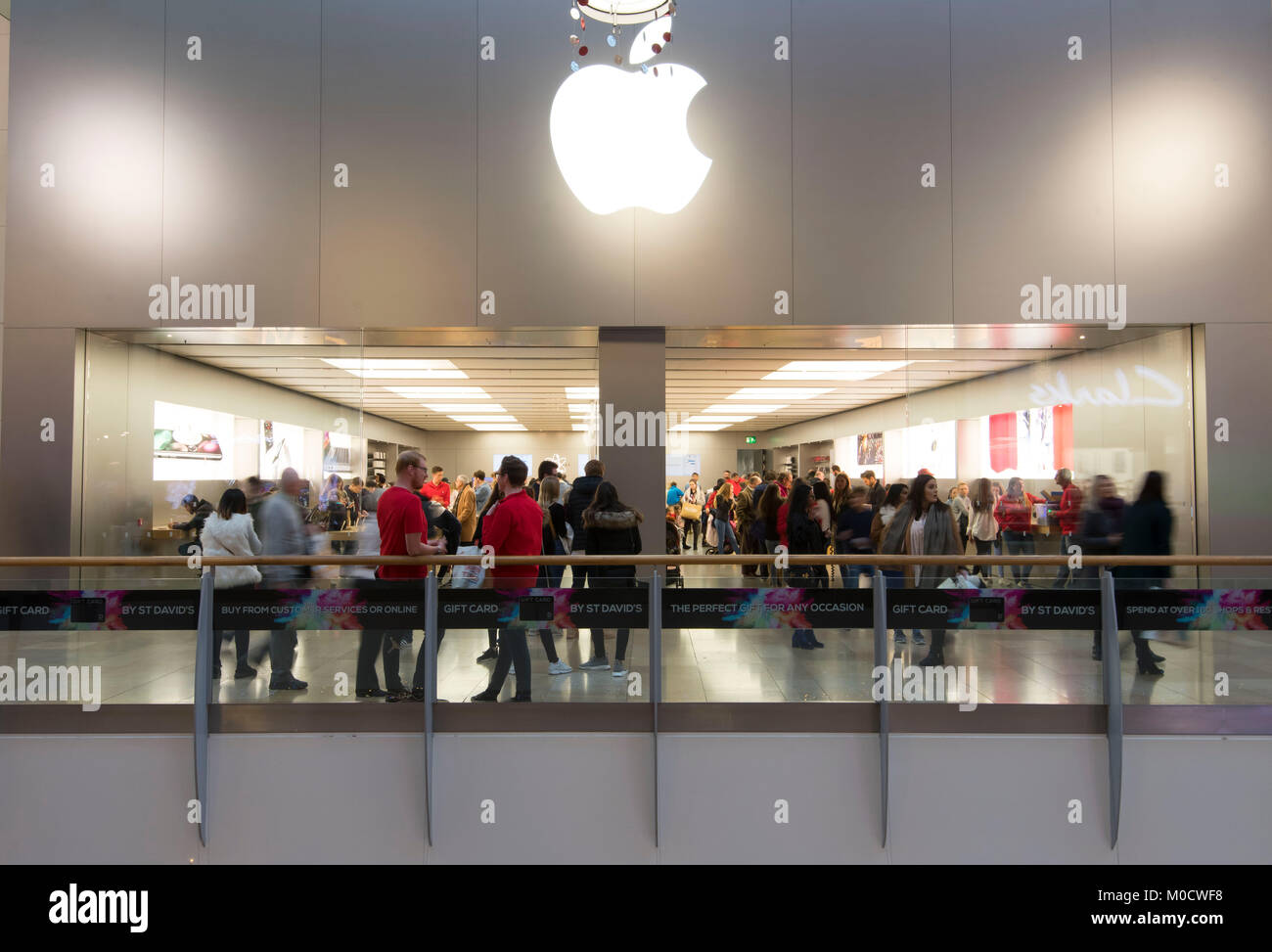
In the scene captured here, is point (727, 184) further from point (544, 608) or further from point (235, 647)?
point (235, 647)

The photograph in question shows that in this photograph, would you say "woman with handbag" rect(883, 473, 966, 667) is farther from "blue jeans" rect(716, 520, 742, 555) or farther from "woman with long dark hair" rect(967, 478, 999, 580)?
"blue jeans" rect(716, 520, 742, 555)

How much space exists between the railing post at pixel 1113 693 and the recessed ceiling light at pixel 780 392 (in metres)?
6.65

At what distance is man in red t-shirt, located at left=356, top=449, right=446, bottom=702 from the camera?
5180mm

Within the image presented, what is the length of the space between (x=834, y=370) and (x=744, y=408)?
188 inches

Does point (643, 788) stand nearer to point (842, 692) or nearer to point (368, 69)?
point (842, 692)

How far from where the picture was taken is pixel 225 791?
5.13 meters

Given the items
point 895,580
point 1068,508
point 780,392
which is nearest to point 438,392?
point 780,392

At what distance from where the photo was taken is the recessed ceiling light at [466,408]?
46.6 feet

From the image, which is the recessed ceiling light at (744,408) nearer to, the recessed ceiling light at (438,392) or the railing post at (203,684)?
the recessed ceiling light at (438,392)

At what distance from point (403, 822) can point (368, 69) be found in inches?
281

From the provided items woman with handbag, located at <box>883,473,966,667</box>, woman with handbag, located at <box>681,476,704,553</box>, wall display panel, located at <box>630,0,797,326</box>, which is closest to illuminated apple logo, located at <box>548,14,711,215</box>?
wall display panel, located at <box>630,0,797,326</box>

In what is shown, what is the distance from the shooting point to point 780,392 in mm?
12781

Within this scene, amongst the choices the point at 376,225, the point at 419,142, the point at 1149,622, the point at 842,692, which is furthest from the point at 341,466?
the point at 1149,622

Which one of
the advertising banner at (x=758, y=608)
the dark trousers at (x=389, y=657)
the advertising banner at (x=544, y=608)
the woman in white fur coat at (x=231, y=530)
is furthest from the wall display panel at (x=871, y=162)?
the woman in white fur coat at (x=231, y=530)
